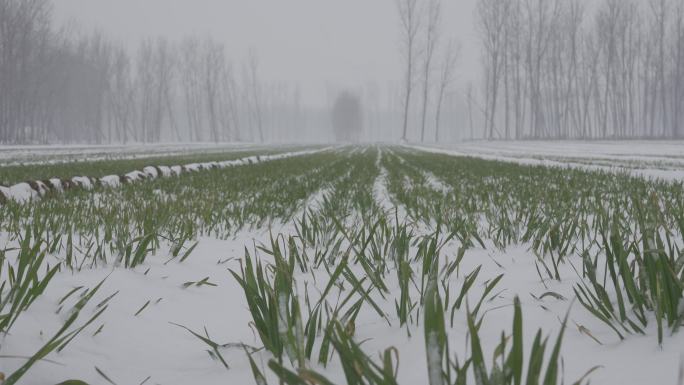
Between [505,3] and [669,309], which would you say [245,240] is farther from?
[505,3]

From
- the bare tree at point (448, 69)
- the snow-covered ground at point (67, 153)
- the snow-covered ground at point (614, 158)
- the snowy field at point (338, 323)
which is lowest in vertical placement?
the snowy field at point (338, 323)

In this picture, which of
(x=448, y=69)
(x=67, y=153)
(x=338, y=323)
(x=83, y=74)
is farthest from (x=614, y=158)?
(x=83, y=74)

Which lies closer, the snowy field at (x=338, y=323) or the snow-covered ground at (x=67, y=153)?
the snowy field at (x=338, y=323)

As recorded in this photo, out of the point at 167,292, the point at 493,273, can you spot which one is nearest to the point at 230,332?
the point at 167,292

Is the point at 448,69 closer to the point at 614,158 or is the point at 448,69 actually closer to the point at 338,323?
the point at 614,158

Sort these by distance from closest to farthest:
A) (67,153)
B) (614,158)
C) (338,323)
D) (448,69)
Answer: (338,323) < (614,158) < (67,153) < (448,69)

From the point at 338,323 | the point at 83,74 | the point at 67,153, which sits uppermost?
Result: the point at 83,74

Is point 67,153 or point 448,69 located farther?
point 448,69

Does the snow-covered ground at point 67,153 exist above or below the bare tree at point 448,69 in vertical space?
below

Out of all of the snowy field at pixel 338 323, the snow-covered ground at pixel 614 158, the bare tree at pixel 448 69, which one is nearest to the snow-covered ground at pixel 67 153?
the snowy field at pixel 338 323

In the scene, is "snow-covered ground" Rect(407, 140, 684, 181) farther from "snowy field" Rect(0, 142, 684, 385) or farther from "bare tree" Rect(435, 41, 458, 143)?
"bare tree" Rect(435, 41, 458, 143)

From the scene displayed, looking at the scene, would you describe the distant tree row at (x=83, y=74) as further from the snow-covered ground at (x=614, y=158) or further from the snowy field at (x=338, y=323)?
the snowy field at (x=338, y=323)

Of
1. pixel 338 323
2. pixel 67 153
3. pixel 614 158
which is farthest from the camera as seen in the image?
pixel 67 153

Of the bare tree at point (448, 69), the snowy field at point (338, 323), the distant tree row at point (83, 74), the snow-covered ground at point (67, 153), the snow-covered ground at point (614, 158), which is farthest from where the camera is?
the bare tree at point (448, 69)
